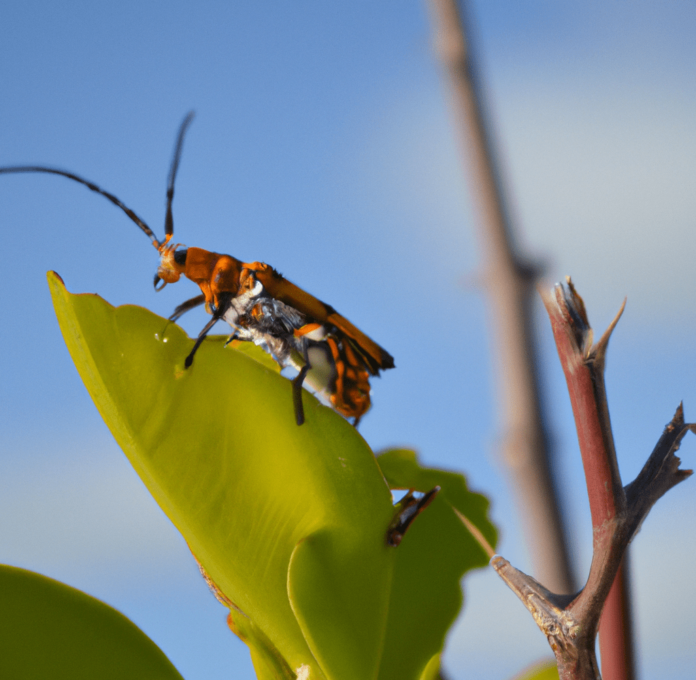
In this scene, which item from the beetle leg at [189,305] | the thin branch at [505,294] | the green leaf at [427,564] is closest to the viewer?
the green leaf at [427,564]

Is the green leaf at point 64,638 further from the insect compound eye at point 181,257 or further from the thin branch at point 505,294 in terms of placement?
the thin branch at point 505,294

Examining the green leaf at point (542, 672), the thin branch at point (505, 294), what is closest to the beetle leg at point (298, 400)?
the green leaf at point (542, 672)

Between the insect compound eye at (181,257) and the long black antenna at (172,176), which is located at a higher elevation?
the long black antenna at (172,176)

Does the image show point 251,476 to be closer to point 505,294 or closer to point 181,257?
point 181,257

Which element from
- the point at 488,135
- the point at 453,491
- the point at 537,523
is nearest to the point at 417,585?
the point at 453,491

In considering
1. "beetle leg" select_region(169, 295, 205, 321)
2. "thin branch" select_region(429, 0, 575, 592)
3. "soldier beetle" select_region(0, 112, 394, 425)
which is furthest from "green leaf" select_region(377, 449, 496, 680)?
"thin branch" select_region(429, 0, 575, 592)

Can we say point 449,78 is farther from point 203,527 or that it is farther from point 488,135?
point 203,527

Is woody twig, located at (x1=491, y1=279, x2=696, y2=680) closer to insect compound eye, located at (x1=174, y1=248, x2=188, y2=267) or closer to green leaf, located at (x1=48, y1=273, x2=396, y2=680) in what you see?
green leaf, located at (x1=48, y1=273, x2=396, y2=680)
